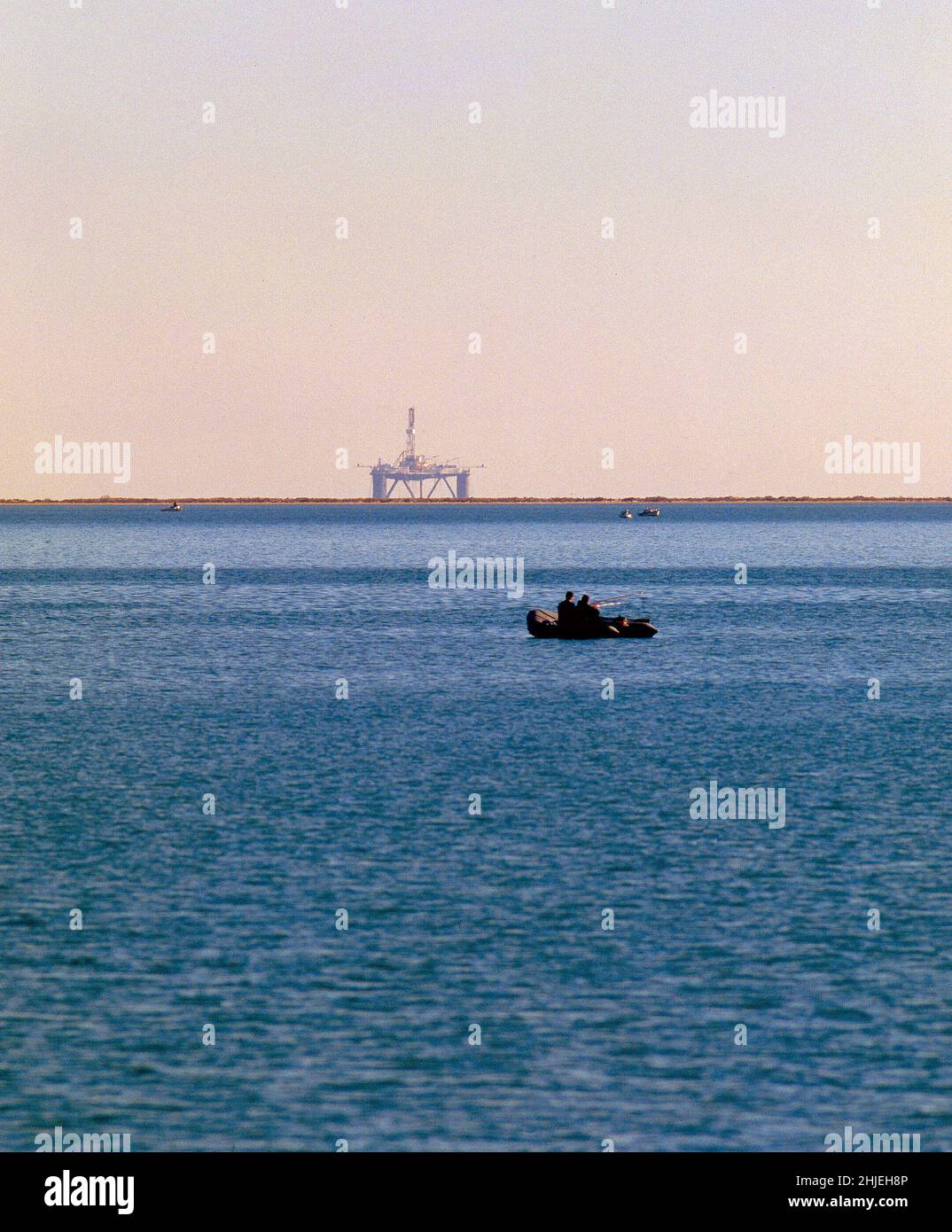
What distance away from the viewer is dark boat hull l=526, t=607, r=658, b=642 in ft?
257

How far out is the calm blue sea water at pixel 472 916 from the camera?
1914cm

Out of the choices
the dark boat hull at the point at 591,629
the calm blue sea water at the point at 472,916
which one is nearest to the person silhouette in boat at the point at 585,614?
the dark boat hull at the point at 591,629

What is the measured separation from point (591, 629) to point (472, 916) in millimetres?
51899

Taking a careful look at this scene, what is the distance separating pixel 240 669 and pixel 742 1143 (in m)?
53.6

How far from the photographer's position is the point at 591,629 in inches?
3078

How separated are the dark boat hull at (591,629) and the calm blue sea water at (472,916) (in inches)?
619

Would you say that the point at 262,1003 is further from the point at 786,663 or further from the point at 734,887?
the point at 786,663

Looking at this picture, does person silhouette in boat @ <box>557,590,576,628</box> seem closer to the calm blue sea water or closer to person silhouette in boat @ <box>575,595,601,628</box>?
person silhouette in boat @ <box>575,595,601,628</box>

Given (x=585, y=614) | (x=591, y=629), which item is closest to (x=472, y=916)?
(x=585, y=614)

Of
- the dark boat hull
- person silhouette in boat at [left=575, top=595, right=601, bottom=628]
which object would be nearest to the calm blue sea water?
person silhouette in boat at [left=575, top=595, right=601, bottom=628]

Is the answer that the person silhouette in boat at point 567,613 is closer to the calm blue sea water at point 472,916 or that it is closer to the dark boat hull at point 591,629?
the dark boat hull at point 591,629

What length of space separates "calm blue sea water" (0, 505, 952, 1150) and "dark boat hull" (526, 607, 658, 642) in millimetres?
15711
